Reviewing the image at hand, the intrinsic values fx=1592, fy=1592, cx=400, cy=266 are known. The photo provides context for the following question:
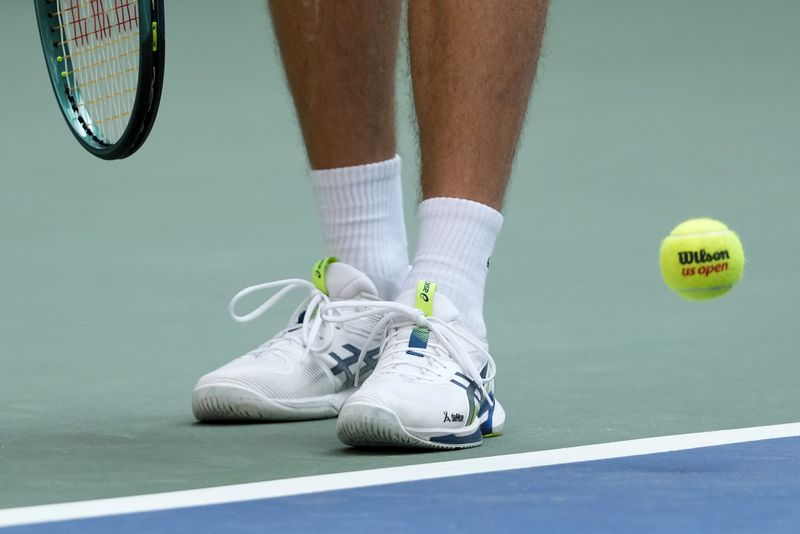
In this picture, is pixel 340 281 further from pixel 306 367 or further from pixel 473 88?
pixel 473 88

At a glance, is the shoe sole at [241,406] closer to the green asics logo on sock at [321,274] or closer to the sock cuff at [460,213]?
the green asics logo on sock at [321,274]

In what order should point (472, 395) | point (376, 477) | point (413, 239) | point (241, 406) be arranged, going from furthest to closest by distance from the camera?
1. point (413, 239)
2. point (241, 406)
3. point (472, 395)
4. point (376, 477)

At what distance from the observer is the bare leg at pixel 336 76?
1.97 meters

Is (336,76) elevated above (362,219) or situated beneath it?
elevated above

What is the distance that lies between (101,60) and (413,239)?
1.77 m

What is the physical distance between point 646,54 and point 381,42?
3.22m

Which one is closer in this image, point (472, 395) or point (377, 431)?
point (377, 431)

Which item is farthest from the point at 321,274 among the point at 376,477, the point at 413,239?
the point at 413,239

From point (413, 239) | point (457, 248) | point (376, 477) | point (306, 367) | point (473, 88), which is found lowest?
point (376, 477)

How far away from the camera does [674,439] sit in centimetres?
161

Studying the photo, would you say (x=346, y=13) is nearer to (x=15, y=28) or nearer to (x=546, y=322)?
(x=546, y=322)

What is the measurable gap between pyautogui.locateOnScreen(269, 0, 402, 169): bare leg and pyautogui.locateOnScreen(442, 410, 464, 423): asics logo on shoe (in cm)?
47

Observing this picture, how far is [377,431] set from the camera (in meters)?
1.55

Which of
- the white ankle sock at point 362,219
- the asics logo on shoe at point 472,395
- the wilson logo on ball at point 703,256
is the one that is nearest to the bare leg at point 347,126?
the white ankle sock at point 362,219
